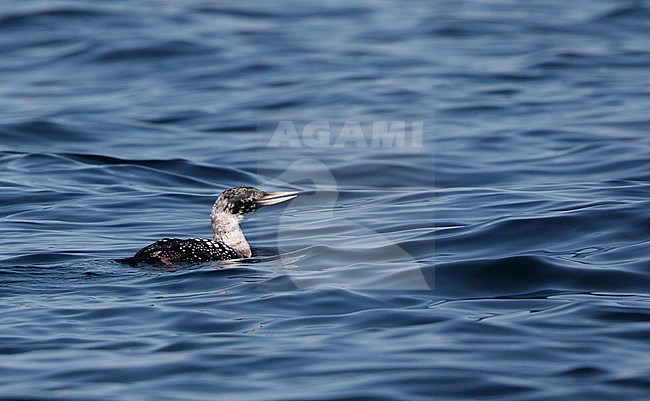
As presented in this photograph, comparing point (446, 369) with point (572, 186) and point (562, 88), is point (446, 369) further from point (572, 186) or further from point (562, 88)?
point (562, 88)

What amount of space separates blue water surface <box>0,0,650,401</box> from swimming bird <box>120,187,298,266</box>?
155 millimetres

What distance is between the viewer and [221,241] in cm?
1159

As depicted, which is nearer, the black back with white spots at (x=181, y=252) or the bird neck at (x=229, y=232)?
the black back with white spots at (x=181, y=252)

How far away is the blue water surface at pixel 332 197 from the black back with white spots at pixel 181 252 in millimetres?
126

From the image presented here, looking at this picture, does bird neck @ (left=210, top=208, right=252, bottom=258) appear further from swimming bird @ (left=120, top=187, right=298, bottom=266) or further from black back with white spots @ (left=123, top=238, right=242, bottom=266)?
black back with white spots @ (left=123, top=238, right=242, bottom=266)

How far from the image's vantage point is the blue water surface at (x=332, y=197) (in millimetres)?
8312

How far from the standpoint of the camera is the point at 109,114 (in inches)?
759

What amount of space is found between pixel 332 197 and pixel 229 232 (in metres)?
3.15

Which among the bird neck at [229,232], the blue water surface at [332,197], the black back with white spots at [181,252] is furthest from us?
the bird neck at [229,232]

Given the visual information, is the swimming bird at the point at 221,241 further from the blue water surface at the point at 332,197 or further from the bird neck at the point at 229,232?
the blue water surface at the point at 332,197

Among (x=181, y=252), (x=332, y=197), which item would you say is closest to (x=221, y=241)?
(x=181, y=252)

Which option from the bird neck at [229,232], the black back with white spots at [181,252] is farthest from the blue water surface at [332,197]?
the bird neck at [229,232]

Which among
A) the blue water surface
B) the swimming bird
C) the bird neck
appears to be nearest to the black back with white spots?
the swimming bird

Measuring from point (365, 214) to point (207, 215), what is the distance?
5.51ft
